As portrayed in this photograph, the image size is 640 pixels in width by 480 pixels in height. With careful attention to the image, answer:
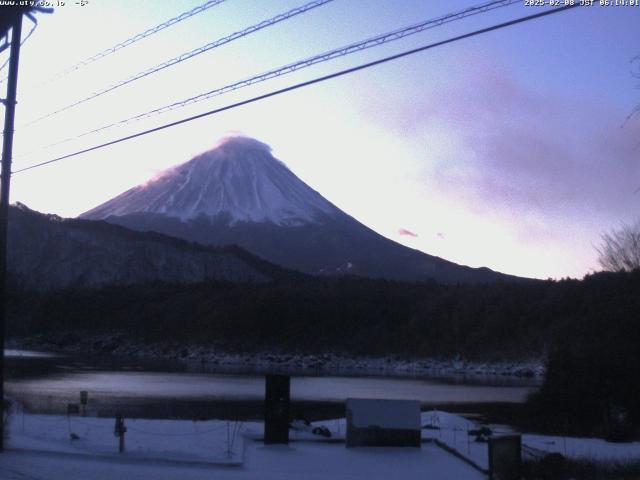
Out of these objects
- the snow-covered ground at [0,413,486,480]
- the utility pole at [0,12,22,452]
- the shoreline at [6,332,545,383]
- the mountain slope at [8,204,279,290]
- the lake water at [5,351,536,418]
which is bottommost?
the snow-covered ground at [0,413,486,480]

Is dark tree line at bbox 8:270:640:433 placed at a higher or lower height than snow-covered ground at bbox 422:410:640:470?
higher

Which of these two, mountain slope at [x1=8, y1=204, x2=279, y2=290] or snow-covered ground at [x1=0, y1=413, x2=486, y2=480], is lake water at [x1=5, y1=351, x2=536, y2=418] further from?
mountain slope at [x1=8, y1=204, x2=279, y2=290]

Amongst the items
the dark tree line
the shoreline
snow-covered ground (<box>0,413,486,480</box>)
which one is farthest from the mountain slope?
snow-covered ground (<box>0,413,486,480</box>)

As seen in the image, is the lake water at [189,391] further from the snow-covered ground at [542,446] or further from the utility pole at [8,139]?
the utility pole at [8,139]

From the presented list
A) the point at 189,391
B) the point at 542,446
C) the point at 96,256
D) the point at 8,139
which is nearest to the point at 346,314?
the point at 96,256

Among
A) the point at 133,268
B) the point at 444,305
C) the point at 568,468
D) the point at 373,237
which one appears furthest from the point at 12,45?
the point at 373,237

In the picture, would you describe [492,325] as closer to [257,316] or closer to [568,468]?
[257,316]

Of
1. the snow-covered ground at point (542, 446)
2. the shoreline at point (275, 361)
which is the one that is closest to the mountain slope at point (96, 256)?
the shoreline at point (275, 361)
